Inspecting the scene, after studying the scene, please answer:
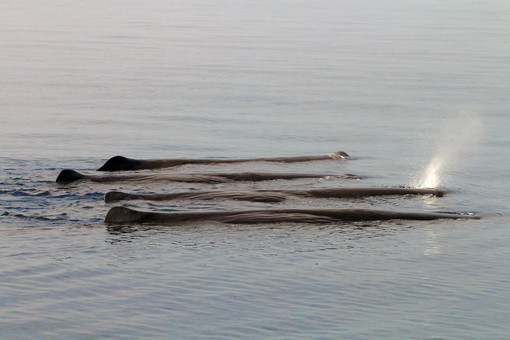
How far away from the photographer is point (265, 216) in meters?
11.6

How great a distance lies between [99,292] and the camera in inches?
345

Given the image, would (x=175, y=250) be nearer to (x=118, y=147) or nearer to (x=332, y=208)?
(x=332, y=208)

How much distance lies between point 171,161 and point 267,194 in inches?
120

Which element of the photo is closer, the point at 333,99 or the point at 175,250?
→ the point at 175,250

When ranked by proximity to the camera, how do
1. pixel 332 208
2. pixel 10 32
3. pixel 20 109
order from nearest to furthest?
pixel 332 208 < pixel 20 109 < pixel 10 32

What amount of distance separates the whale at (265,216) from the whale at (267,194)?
116 centimetres

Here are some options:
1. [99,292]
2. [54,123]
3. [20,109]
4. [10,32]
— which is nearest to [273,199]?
[99,292]

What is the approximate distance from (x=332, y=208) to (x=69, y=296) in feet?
14.2

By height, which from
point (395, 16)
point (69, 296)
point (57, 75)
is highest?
point (395, 16)

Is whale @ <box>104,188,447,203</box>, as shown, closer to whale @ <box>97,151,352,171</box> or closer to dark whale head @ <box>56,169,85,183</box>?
dark whale head @ <box>56,169,85,183</box>

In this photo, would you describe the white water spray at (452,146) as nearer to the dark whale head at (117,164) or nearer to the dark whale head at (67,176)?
the dark whale head at (117,164)

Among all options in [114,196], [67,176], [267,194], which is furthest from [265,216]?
[67,176]

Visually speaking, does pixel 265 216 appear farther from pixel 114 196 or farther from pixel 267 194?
pixel 114 196

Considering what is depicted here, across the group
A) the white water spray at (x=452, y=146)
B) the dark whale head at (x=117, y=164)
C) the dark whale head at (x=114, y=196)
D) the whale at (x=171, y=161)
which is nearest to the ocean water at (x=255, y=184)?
the white water spray at (x=452, y=146)
